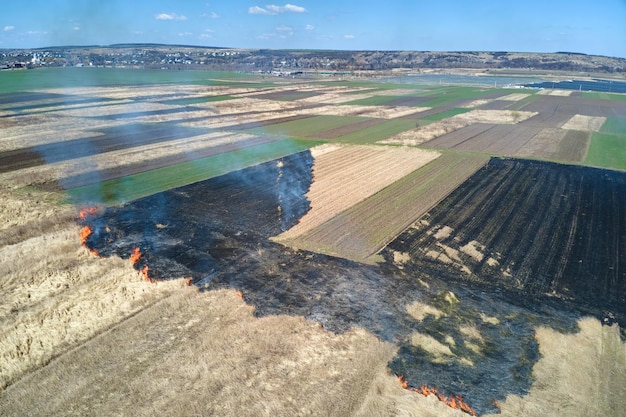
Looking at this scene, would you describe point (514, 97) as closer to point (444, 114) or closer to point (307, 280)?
point (444, 114)

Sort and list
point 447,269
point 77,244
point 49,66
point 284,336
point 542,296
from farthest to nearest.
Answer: point 49,66 < point 77,244 < point 447,269 < point 542,296 < point 284,336

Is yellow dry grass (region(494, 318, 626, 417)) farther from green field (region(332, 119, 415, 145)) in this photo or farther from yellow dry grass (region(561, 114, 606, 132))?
yellow dry grass (region(561, 114, 606, 132))

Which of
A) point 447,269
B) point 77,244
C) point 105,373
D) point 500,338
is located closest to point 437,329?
point 500,338

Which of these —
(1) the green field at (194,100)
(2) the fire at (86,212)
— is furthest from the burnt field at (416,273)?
(1) the green field at (194,100)

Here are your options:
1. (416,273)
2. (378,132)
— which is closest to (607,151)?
(378,132)

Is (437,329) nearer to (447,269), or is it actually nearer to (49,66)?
(447,269)

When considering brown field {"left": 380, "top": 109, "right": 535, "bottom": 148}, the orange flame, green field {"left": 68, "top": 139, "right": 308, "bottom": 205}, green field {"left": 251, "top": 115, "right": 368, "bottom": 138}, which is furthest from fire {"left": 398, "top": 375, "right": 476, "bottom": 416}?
green field {"left": 251, "top": 115, "right": 368, "bottom": 138}
